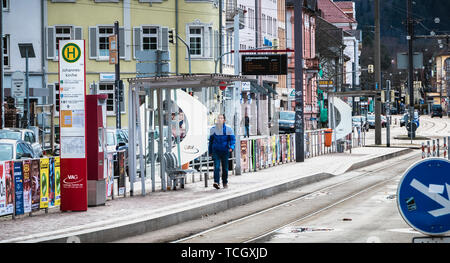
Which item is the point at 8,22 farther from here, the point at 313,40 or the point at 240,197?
the point at 313,40

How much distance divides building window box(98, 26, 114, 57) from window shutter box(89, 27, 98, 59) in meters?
0.31

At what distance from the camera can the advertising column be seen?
53.2 ft

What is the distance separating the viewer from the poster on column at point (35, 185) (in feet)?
51.0

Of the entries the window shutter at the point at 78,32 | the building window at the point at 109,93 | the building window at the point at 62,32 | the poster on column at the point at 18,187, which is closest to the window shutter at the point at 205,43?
the building window at the point at 109,93

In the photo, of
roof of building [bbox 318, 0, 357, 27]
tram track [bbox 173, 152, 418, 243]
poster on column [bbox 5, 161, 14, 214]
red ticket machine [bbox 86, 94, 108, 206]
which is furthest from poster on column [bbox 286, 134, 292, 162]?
roof of building [bbox 318, 0, 357, 27]

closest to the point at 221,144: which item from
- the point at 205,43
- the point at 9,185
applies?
the point at 9,185

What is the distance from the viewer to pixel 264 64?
30.1m

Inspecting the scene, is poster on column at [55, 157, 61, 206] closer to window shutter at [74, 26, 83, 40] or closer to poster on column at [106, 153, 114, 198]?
poster on column at [106, 153, 114, 198]

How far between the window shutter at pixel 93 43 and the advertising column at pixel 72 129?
134ft

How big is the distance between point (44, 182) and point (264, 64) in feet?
49.5

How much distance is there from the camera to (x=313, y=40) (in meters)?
98.6

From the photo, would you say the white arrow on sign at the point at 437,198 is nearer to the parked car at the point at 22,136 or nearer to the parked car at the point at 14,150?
the parked car at the point at 14,150
